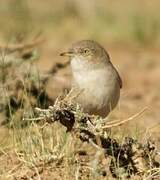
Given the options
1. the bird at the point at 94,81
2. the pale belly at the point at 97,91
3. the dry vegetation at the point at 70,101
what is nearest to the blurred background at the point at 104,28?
the dry vegetation at the point at 70,101

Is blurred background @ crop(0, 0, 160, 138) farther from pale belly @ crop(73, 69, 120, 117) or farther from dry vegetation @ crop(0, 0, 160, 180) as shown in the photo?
pale belly @ crop(73, 69, 120, 117)

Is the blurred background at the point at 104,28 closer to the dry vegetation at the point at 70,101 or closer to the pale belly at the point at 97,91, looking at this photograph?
the dry vegetation at the point at 70,101

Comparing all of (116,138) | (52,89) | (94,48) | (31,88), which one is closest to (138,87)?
(52,89)

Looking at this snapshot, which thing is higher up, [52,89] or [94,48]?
[94,48]

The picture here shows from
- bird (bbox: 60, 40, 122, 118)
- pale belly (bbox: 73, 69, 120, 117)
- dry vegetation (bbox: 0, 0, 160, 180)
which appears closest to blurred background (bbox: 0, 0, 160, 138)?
dry vegetation (bbox: 0, 0, 160, 180)

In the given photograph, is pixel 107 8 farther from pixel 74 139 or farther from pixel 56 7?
pixel 74 139
